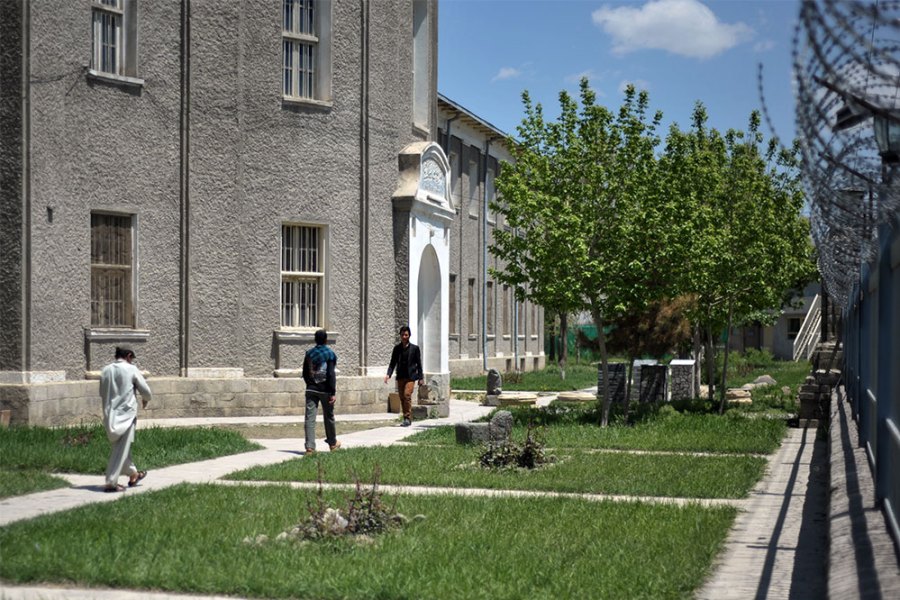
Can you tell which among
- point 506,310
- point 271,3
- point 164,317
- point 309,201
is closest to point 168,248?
point 164,317

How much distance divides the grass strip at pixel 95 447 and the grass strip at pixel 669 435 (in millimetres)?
3410

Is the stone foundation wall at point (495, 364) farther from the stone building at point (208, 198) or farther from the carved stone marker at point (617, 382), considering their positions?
the stone building at point (208, 198)

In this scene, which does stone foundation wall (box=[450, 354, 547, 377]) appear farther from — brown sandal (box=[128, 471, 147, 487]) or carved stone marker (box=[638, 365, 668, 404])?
brown sandal (box=[128, 471, 147, 487])

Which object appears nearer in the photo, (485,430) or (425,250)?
(485,430)

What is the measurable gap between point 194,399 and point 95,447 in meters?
6.50

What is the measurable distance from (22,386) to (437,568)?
12.5 m

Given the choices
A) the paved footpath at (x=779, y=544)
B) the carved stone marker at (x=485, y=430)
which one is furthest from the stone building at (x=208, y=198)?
the paved footpath at (x=779, y=544)

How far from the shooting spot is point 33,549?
9.30m

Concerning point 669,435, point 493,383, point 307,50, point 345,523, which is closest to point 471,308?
point 493,383

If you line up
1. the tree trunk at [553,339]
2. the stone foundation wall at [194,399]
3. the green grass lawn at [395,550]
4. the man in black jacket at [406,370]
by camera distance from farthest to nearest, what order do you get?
1. the tree trunk at [553,339]
2. the man in black jacket at [406,370]
3. the stone foundation wall at [194,399]
4. the green grass lawn at [395,550]

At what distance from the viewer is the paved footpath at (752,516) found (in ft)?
27.7

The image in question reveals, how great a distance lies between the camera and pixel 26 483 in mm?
13250

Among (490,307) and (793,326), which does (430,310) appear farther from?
(793,326)

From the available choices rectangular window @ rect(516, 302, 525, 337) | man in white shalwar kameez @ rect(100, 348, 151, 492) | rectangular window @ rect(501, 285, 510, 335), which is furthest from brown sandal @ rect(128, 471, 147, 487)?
rectangular window @ rect(516, 302, 525, 337)
